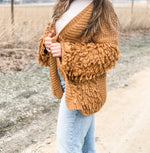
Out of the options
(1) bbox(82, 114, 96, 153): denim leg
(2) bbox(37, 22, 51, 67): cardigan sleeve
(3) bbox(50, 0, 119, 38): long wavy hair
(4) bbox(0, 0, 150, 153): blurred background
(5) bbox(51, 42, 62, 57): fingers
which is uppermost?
(3) bbox(50, 0, 119, 38): long wavy hair

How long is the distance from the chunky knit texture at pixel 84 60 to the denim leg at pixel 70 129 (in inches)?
2.2

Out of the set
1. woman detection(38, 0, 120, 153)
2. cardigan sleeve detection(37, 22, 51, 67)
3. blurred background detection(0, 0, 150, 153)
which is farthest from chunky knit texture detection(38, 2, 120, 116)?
blurred background detection(0, 0, 150, 153)

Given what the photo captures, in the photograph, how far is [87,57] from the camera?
53.7 inches

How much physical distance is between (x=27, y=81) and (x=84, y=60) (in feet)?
10.6

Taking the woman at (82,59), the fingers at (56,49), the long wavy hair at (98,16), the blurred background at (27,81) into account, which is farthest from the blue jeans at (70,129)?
the blurred background at (27,81)

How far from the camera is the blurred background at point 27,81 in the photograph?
2.86 metres

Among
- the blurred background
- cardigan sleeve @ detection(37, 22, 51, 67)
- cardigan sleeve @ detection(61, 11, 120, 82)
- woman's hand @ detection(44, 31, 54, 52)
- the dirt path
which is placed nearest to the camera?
cardigan sleeve @ detection(61, 11, 120, 82)

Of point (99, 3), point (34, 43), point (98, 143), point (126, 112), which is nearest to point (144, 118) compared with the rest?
point (126, 112)

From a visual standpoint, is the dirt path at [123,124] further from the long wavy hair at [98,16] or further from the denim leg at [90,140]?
the long wavy hair at [98,16]

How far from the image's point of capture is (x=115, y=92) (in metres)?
4.20

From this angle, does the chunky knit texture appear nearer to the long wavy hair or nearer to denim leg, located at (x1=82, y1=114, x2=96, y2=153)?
the long wavy hair

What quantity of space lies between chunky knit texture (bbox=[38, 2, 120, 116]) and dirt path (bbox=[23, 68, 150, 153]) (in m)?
1.38

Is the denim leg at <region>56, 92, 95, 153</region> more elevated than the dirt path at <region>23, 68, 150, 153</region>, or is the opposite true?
the denim leg at <region>56, 92, 95, 153</region>

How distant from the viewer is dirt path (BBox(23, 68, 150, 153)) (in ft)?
8.74
